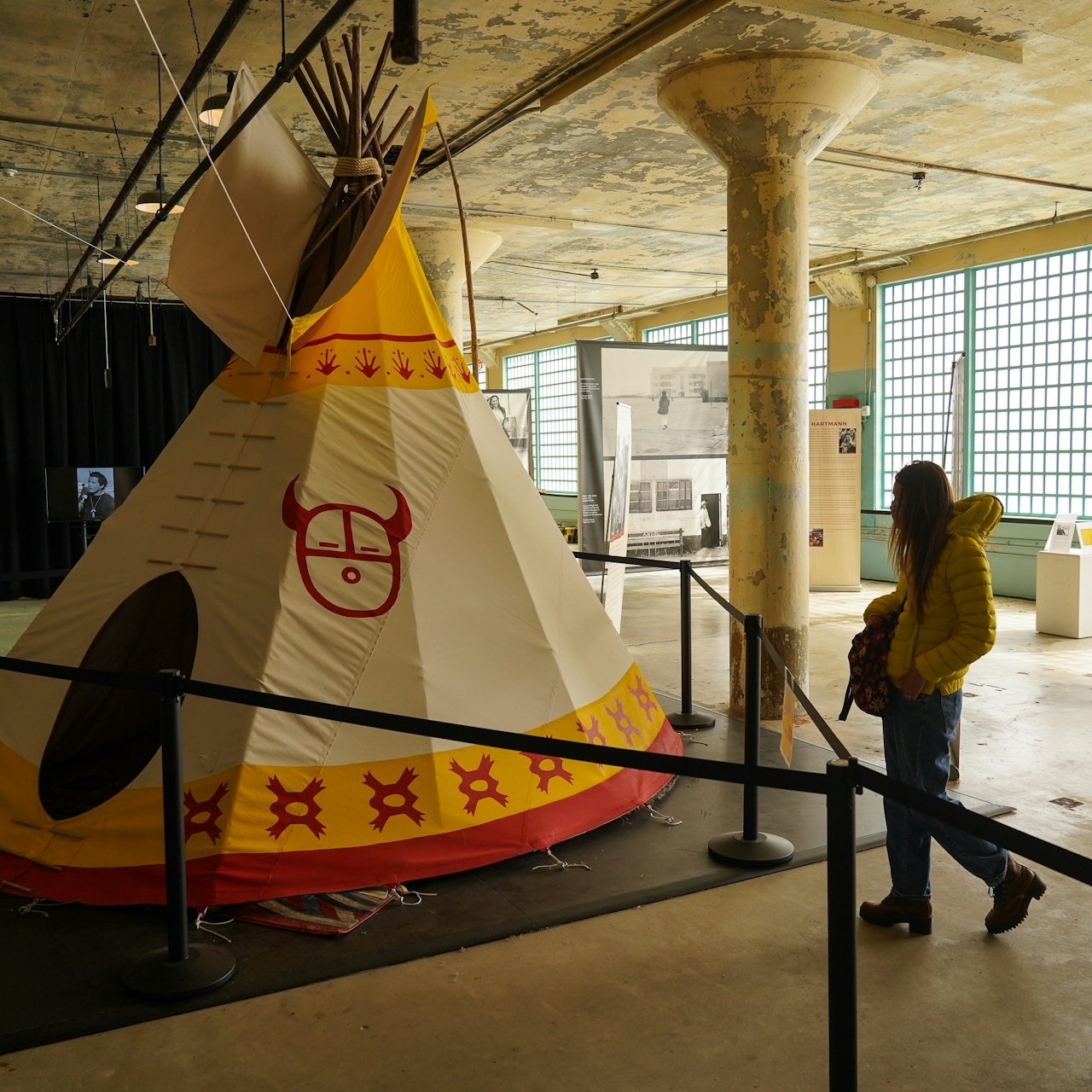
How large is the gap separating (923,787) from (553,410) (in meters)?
16.1

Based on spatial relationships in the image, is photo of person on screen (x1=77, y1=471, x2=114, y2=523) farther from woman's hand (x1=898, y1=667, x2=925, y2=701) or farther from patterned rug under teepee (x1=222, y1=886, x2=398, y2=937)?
woman's hand (x1=898, y1=667, x2=925, y2=701)

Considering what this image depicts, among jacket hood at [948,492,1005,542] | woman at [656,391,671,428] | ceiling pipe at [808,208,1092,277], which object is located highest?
ceiling pipe at [808,208,1092,277]

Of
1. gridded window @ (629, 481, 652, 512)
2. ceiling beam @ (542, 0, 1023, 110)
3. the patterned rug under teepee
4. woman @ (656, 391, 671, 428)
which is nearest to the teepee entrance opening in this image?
the patterned rug under teepee

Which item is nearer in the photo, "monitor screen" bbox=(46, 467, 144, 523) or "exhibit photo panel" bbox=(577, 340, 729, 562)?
"exhibit photo panel" bbox=(577, 340, 729, 562)

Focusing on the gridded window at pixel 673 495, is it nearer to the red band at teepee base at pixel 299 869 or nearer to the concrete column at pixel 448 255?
the concrete column at pixel 448 255

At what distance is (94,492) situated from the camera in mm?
11156

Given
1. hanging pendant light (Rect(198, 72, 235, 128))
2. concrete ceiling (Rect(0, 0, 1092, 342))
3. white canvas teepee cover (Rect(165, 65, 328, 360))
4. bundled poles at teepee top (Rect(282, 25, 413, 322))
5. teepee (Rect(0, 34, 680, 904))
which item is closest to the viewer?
teepee (Rect(0, 34, 680, 904))

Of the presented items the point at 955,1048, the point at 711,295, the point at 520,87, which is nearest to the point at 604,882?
the point at 955,1048

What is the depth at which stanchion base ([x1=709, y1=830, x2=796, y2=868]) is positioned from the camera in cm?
348

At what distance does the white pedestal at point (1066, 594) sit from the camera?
7887 millimetres

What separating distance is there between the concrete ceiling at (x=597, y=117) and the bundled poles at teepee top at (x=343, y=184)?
843 millimetres

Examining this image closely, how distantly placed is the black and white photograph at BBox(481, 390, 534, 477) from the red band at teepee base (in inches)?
420

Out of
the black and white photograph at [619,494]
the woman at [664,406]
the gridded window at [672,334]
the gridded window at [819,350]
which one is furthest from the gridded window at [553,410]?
the black and white photograph at [619,494]

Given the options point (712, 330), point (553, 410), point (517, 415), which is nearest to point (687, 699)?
point (517, 415)
